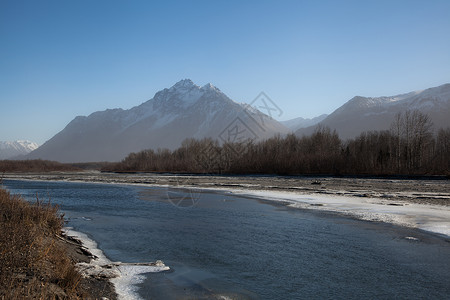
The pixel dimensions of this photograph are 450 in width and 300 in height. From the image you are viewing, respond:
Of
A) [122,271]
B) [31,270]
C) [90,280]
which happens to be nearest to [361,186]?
[122,271]

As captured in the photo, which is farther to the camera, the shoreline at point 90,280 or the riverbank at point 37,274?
the shoreline at point 90,280

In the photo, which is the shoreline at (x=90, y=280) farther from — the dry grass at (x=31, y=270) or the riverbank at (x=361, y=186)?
the riverbank at (x=361, y=186)

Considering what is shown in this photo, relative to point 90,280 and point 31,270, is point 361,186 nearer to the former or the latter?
point 90,280

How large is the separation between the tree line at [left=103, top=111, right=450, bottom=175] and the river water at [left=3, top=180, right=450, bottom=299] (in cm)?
4545

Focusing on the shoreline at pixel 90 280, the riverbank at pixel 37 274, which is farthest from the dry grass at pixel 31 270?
the shoreline at pixel 90 280

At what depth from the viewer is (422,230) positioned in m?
16.2

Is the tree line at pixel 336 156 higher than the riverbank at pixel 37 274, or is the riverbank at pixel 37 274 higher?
the tree line at pixel 336 156

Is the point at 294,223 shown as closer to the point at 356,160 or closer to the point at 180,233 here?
the point at 180,233

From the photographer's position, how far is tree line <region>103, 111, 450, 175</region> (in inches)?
2436

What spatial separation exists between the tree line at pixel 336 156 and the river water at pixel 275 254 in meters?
45.5

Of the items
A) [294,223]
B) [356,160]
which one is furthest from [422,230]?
[356,160]

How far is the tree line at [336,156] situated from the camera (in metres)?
61.9

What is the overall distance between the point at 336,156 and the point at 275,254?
58.7 m

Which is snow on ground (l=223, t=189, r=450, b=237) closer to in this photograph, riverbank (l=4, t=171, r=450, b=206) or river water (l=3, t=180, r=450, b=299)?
river water (l=3, t=180, r=450, b=299)
